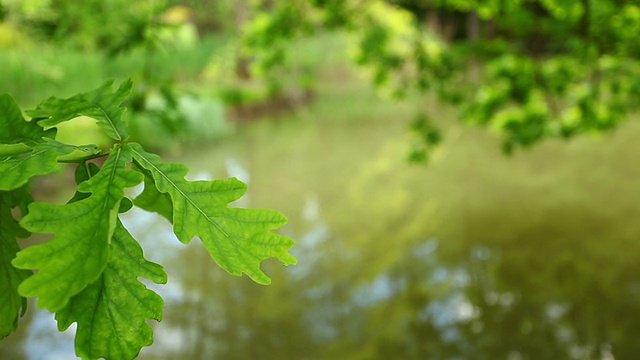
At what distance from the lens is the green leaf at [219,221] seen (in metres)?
0.82

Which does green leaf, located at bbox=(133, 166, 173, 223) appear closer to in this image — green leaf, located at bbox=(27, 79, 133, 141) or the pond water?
green leaf, located at bbox=(27, 79, 133, 141)

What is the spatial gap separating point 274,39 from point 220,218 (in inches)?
171

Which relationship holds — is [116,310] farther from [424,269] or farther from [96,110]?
[424,269]

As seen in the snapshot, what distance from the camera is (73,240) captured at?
2.42 feet

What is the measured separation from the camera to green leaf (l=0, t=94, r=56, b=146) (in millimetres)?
967

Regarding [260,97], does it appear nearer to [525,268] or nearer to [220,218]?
[525,268]

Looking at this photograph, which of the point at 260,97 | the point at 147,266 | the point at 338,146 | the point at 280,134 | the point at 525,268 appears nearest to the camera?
the point at 147,266

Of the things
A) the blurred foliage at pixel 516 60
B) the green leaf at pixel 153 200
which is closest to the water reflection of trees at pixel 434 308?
the blurred foliage at pixel 516 60

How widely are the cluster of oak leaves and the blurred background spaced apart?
76.2 inches

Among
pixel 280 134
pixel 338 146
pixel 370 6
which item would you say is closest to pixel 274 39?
pixel 370 6

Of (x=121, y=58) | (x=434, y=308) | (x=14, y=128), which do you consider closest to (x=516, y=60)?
(x=434, y=308)

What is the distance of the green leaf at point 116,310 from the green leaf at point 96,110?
0.64 ft

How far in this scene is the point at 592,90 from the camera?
4805 millimetres

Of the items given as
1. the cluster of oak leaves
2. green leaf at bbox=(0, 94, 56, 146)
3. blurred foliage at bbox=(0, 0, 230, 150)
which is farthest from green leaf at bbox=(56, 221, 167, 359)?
blurred foliage at bbox=(0, 0, 230, 150)
